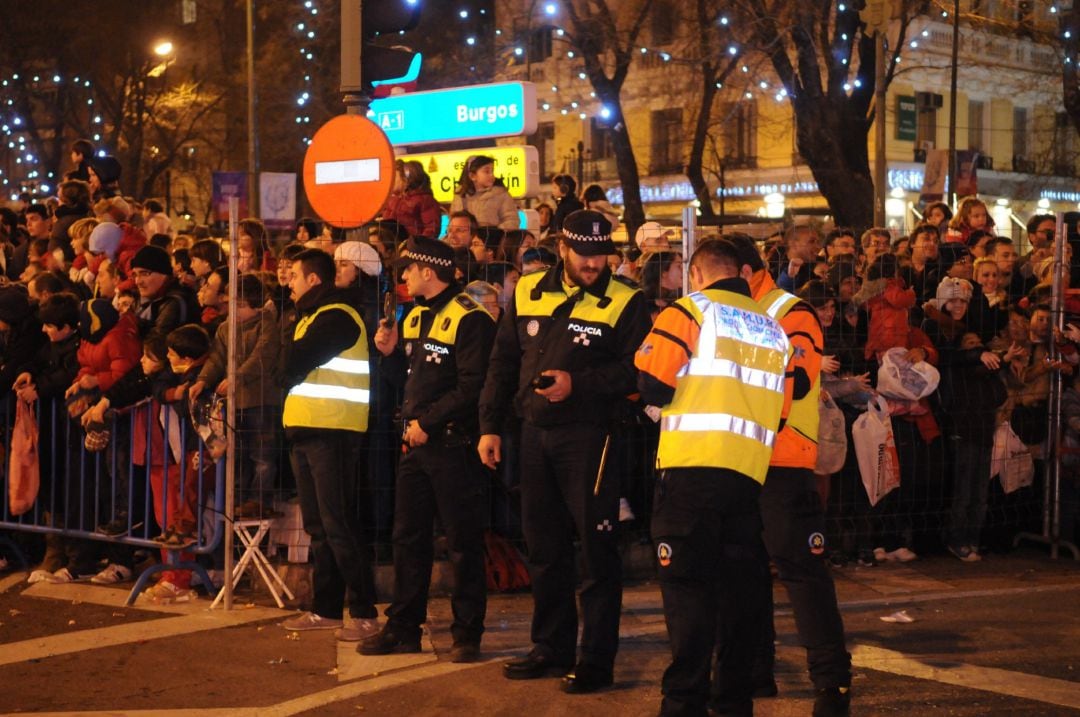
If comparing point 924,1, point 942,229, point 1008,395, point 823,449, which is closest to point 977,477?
point 1008,395

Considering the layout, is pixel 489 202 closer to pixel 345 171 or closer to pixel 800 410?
pixel 345 171

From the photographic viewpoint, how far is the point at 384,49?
9.05m

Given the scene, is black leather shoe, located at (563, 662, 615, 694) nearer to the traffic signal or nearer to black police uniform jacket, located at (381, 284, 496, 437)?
black police uniform jacket, located at (381, 284, 496, 437)

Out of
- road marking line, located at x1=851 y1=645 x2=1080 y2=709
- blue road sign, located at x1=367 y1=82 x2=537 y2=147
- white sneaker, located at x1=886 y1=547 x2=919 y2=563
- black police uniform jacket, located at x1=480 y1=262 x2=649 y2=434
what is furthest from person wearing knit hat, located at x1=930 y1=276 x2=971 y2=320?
blue road sign, located at x1=367 y1=82 x2=537 y2=147

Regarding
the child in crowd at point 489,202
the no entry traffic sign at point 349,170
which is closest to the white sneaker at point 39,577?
the no entry traffic sign at point 349,170

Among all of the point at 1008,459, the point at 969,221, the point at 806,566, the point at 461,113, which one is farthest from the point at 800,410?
the point at 461,113

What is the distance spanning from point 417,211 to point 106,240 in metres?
2.49

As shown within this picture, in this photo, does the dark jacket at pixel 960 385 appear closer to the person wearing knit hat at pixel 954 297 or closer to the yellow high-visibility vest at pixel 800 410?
the person wearing knit hat at pixel 954 297

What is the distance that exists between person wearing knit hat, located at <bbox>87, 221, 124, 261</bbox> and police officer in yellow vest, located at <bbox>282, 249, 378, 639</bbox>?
4.24m

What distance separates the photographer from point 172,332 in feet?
31.6

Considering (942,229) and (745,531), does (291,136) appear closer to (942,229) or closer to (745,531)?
(942,229)

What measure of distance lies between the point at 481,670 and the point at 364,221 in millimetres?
2815

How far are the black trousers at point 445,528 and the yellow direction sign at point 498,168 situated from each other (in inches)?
276

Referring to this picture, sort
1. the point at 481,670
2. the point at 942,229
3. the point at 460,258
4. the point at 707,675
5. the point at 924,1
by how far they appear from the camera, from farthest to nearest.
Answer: the point at 924,1 → the point at 942,229 → the point at 460,258 → the point at 481,670 → the point at 707,675
